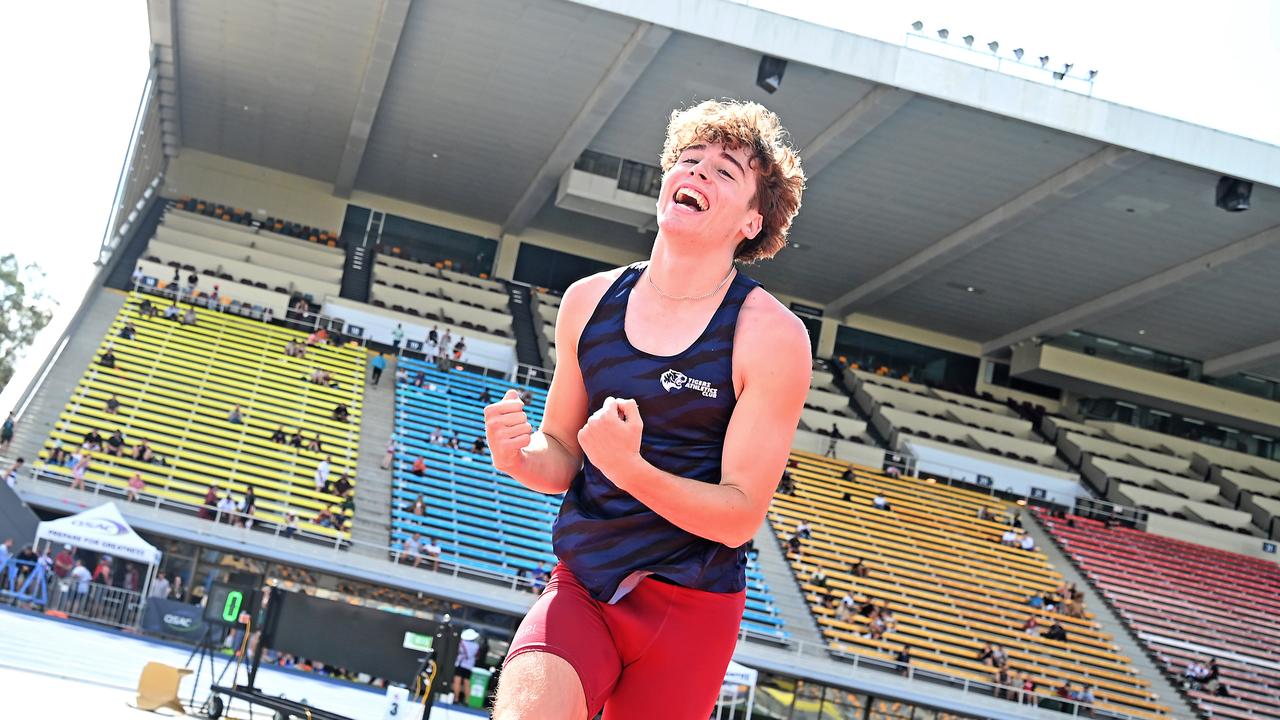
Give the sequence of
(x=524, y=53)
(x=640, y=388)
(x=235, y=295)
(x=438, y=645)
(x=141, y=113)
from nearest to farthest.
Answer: (x=640, y=388) → (x=438, y=645) → (x=524, y=53) → (x=141, y=113) → (x=235, y=295)

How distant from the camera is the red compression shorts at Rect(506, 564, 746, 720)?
2514 mm

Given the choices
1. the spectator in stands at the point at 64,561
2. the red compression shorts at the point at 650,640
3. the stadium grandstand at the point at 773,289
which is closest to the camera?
the red compression shorts at the point at 650,640

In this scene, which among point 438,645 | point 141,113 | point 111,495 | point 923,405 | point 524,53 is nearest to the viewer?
point 438,645

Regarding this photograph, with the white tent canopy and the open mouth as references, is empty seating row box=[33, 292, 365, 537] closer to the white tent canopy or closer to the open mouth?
the white tent canopy

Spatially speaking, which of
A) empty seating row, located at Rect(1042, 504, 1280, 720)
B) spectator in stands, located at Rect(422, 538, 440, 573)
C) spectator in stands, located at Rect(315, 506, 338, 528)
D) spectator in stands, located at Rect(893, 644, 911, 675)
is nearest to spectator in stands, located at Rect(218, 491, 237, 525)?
spectator in stands, located at Rect(315, 506, 338, 528)

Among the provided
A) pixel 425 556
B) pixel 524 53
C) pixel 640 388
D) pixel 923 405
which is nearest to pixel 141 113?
pixel 524 53

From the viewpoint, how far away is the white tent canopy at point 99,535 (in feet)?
58.1

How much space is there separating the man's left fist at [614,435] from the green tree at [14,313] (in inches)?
2593

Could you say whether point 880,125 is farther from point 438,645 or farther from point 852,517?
point 438,645

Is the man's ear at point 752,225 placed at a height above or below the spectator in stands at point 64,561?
above

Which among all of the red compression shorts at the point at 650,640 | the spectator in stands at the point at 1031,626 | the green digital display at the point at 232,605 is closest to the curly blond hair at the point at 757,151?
the red compression shorts at the point at 650,640

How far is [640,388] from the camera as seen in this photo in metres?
2.62

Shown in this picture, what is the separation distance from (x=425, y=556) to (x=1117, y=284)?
19820 millimetres

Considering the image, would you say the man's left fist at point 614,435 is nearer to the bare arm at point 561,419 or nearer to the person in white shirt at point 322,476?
the bare arm at point 561,419
